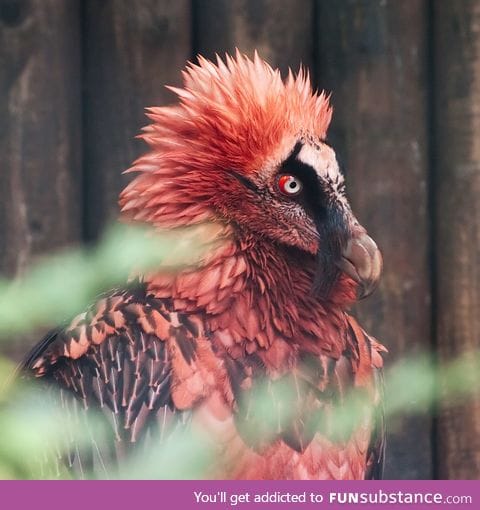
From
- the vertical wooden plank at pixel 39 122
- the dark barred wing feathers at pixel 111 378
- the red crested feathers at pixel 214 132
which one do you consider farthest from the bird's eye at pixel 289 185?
the vertical wooden plank at pixel 39 122

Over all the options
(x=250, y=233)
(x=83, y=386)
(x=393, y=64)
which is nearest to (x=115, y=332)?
(x=83, y=386)

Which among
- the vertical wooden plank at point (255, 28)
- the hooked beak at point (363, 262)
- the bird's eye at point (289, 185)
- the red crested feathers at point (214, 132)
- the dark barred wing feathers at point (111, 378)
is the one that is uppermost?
the vertical wooden plank at point (255, 28)

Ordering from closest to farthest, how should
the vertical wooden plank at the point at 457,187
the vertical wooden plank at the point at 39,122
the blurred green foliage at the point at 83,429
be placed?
the blurred green foliage at the point at 83,429, the vertical wooden plank at the point at 39,122, the vertical wooden plank at the point at 457,187

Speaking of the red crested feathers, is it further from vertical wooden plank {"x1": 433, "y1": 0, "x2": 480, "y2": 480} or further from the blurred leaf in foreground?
vertical wooden plank {"x1": 433, "y1": 0, "x2": 480, "y2": 480}

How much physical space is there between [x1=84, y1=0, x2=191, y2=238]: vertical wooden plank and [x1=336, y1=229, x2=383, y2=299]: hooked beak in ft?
1.13

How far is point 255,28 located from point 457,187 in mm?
376

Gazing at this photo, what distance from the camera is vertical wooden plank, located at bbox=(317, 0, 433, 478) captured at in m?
1.52

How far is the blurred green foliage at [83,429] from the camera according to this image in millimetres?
981

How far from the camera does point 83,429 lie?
1.27 meters

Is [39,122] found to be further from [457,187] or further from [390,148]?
[457,187]

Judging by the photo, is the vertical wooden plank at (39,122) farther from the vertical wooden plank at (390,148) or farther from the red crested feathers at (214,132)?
the vertical wooden plank at (390,148)

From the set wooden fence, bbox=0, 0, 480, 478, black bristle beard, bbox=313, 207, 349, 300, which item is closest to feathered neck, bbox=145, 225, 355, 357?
black bristle beard, bbox=313, 207, 349, 300

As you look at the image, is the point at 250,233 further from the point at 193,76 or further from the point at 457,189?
Answer: the point at 457,189

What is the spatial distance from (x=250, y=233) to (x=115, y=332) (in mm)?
204
